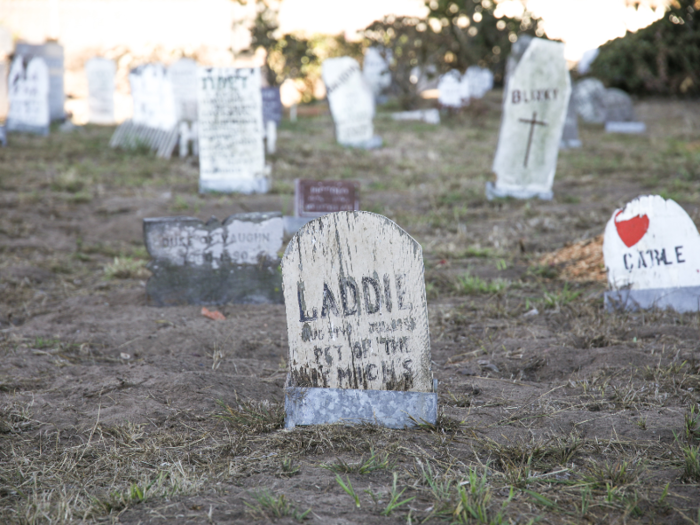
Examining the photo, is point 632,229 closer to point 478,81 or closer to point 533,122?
point 533,122

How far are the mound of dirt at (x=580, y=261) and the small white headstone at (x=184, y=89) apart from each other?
7.53 metres

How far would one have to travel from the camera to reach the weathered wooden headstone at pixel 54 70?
14.6 metres

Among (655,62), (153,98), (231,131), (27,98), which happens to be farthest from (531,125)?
(655,62)

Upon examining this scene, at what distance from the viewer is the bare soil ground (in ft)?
5.40

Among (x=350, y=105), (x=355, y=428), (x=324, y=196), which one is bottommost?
(x=355, y=428)

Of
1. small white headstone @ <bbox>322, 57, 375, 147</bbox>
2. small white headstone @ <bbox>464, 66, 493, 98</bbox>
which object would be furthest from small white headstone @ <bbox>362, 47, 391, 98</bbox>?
small white headstone @ <bbox>322, 57, 375, 147</bbox>

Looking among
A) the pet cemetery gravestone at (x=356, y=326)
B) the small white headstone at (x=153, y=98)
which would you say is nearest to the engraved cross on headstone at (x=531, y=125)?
the pet cemetery gravestone at (x=356, y=326)

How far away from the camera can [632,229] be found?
3371 mm

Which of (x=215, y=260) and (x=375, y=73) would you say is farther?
(x=375, y=73)

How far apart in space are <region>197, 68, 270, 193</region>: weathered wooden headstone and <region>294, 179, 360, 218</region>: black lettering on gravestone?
7.15ft

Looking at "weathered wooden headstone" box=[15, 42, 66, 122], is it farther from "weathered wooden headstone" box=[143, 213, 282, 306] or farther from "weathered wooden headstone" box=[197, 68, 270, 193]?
"weathered wooden headstone" box=[143, 213, 282, 306]

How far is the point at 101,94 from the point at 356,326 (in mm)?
16898

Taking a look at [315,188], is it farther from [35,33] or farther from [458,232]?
[35,33]

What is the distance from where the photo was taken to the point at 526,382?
2.57 m
